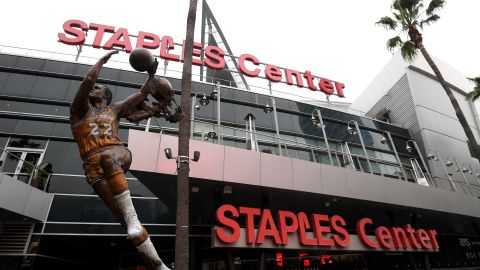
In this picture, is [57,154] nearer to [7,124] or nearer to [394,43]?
[7,124]

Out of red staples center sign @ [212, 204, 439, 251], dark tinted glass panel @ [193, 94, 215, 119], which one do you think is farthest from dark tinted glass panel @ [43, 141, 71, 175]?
red staples center sign @ [212, 204, 439, 251]

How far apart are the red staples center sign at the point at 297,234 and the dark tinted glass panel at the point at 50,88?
11906 millimetres

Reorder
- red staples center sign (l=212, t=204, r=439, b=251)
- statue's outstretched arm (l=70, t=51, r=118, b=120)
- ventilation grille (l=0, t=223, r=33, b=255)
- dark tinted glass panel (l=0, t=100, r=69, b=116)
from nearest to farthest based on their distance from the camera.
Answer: statue's outstretched arm (l=70, t=51, r=118, b=120) → red staples center sign (l=212, t=204, r=439, b=251) → ventilation grille (l=0, t=223, r=33, b=255) → dark tinted glass panel (l=0, t=100, r=69, b=116)

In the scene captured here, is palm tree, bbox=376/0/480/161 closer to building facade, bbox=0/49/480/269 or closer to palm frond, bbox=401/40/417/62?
palm frond, bbox=401/40/417/62

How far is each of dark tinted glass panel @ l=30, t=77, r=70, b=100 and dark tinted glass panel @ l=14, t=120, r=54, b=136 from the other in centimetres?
152

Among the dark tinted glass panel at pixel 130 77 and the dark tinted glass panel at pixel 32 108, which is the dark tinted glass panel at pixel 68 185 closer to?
the dark tinted glass panel at pixel 32 108

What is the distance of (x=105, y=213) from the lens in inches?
601

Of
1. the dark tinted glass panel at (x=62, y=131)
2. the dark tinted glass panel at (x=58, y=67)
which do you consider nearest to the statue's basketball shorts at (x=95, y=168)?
the dark tinted glass panel at (x=62, y=131)

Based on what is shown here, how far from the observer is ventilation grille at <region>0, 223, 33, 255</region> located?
14.0m

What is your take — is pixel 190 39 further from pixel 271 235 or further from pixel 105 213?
pixel 105 213

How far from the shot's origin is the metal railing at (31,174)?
14.6 metres

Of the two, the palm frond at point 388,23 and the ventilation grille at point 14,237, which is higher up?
the palm frond at point 388,23

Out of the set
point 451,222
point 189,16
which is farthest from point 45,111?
point 451,222

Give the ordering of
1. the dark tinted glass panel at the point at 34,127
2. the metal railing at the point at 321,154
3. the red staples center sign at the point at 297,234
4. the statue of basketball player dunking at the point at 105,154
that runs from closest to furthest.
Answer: the statue of basketball player dunking at the point at 105,154 → the red staples center sign at the point at 297,234 → the metal railing at the point at 321,154 → the dark tinted glass panel at the point at 34,127
